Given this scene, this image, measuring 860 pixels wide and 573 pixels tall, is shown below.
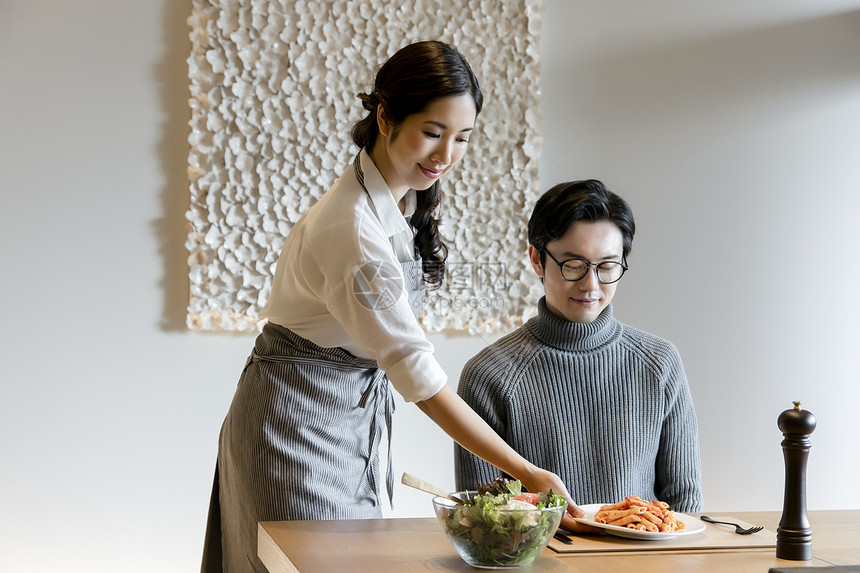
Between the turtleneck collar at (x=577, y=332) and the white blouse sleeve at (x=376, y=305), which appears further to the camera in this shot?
the turtleneck collar at (x=577, y=332)

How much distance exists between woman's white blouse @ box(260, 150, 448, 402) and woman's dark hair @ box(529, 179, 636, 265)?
0.43 m

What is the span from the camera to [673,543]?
1219mm

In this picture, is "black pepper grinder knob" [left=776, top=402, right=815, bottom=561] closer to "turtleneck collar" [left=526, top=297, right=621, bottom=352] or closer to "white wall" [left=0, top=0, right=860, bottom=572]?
"turtleneck collar" [left=526, top=297, right=621, bottom=352]

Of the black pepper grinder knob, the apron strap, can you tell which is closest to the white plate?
the black pepper grinder knob

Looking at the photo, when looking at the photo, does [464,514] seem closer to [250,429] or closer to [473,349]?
[250,429]

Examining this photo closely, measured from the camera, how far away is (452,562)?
3.65 feet

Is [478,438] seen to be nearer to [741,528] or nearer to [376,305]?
[376,305]

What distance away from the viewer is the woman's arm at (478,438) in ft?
4.20

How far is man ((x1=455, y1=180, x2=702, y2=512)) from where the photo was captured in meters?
1.72

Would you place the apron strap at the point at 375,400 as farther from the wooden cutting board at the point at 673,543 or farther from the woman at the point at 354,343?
the wooden cutting board at the point at 673,543

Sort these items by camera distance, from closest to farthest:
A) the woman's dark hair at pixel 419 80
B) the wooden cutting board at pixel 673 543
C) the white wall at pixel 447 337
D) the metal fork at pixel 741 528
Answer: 1. the wooden cutting board at pixel 673 543
2. the metal fork at pixel 741 528
3. the woman's dark hair at pixel 419 80
4. the white wall at pixel 447 337

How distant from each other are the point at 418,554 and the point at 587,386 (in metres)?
0.73

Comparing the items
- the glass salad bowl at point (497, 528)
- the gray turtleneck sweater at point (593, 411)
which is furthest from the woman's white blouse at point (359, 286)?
the gray turtleneck sweater at point (593, 411)

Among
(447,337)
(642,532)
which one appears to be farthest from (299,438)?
(447,337)
